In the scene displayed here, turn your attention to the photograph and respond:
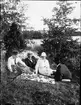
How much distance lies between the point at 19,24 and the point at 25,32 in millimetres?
415

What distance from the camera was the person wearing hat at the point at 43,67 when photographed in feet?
19.3

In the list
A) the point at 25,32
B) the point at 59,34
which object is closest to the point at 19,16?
the point at 25,32

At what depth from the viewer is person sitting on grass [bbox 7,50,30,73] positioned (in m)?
5.92

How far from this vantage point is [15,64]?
6023 millimetres

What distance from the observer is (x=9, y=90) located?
523cm

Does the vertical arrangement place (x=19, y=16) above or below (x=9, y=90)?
above

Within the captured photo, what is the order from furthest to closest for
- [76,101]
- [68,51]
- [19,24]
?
[19,24]
[68,51]
[76,101]

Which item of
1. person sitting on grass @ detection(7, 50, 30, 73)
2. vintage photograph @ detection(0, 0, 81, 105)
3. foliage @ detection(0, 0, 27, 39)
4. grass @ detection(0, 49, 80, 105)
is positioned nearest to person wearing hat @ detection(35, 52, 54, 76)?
vintage photograph @ detection(0, 0, 81, 105)

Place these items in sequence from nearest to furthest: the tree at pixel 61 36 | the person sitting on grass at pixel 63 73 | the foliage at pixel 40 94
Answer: the foliage at pixel 40 94 < the person sitting on grass at pixel 63 73 < the tree at pixel 61 36

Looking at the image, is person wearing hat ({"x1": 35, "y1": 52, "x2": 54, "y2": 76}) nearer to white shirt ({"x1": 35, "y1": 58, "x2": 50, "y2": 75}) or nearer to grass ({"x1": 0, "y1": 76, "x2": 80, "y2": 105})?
white shirt ({"x1": 35, "y1": 58, "x2": 50, "y2": 75})

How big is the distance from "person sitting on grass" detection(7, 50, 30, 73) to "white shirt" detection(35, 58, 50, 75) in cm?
40

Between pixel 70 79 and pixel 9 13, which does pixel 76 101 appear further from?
pixel 9 13

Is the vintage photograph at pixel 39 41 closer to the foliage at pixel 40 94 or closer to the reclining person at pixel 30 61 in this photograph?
the reclining person at pixel 30 61

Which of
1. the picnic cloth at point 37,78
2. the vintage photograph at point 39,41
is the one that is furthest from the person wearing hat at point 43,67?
the picnic cloth at point 37,78
